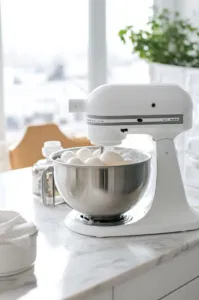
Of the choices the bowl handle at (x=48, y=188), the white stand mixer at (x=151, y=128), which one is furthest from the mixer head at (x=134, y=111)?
the bowl handle at (x=48, y=188)

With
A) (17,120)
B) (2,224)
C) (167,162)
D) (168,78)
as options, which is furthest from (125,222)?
(17,120)

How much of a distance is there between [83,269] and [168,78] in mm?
1770

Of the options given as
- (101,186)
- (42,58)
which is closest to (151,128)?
(101,186)

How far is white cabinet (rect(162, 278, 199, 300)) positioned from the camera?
1.36 m

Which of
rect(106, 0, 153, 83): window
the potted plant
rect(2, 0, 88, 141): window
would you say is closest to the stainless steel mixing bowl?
the potted plant

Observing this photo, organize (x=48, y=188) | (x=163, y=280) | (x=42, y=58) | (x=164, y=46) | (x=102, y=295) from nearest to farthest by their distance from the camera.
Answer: (x=102, y=295) < (x=163, y=280) < (x=48, y=188) < (x=164, y=46) < (x=42, y=58)

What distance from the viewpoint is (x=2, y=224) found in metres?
1.19

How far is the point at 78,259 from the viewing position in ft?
4.11

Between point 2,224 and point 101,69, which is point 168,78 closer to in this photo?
point 101,69

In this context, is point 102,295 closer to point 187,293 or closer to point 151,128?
point 187,293

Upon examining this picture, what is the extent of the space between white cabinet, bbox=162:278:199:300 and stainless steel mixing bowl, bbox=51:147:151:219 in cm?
24

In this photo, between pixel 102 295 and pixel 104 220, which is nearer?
pixel 102 295

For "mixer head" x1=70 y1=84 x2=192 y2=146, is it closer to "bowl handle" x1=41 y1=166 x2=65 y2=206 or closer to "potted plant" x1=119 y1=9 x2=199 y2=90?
"bowl handle" x1=41 y1=166 x2=65 y2=206

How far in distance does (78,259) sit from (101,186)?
0.64ft
